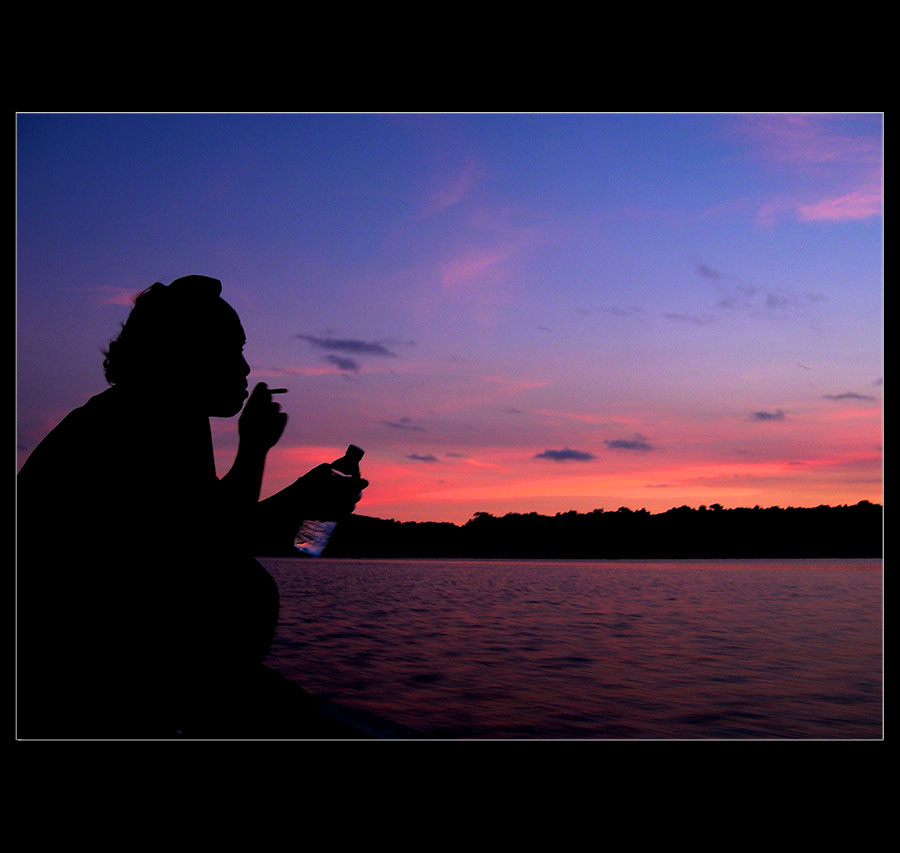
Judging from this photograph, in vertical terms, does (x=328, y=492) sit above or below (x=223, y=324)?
below

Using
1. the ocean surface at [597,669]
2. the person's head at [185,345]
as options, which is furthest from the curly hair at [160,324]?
the ocean surface at [597,669]

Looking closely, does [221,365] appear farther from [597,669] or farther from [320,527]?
[597,669]

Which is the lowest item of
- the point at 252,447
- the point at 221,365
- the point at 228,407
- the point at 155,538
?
the point at 155,538

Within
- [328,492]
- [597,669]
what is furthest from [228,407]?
[597,669]

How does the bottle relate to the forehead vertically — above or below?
below

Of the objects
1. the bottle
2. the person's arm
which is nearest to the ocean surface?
the bottle

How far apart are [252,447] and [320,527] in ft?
2.15

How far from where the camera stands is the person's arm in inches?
85.5

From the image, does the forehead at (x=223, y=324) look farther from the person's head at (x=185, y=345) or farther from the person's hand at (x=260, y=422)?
the person's hand at (x=260, y=422)

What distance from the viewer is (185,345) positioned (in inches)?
86.4

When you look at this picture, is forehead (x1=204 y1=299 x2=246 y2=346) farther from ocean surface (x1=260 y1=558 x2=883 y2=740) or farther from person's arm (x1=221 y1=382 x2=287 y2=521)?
ocean surface (x1=260 y1=558 x2=883 y2=740)
